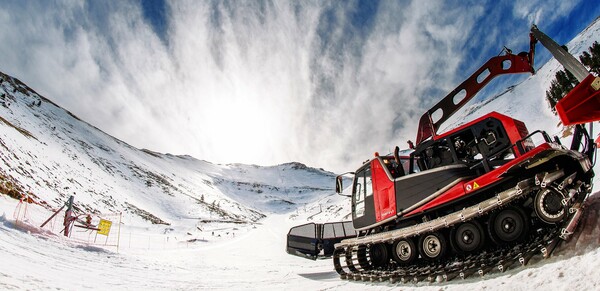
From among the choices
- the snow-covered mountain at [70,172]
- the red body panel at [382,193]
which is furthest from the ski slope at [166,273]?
the snow-covered mountain at [70,172]

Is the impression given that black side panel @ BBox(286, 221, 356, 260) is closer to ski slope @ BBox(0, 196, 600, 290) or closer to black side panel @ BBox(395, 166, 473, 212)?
ski slope @ BBox(0, 196, 600, 290)

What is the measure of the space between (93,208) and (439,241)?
4686cm

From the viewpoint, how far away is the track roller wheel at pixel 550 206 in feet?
15.2

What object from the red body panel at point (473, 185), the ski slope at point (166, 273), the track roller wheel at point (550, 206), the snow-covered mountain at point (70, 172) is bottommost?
the ski slope at point (166, 273)

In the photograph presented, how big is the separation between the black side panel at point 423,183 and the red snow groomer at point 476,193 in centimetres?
2

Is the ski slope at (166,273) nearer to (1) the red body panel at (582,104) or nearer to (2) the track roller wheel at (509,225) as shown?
(2) the track roller wheel at (509,225)

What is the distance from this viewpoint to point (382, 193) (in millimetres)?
7988

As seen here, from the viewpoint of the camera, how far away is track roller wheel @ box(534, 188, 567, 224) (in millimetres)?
4629

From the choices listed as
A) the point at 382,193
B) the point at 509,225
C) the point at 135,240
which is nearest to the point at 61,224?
the point at 135,240

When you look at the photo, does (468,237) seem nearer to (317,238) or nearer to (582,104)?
(582,104)

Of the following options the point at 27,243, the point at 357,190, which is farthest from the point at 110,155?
the point at 357,190

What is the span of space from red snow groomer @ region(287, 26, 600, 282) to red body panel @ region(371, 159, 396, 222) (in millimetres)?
25

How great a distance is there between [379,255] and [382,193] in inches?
66.2

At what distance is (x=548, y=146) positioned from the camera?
5.02m
